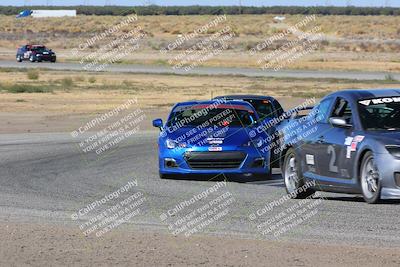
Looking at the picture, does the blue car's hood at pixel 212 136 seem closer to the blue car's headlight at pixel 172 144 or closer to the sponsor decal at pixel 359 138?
the blue car's headlight at pixel 172 144

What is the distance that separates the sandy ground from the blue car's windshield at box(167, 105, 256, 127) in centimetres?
793

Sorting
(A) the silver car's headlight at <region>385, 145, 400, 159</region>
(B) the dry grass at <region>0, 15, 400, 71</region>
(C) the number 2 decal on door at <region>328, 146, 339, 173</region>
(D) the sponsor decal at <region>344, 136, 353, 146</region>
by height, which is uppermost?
(A) the silver car's headlight at <region>385, 145, 400, 159</region>

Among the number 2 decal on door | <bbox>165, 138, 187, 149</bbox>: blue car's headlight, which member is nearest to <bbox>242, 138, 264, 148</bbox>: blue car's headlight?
<bbox>165, 138, 187, 149</bbox>: blue car's headlight

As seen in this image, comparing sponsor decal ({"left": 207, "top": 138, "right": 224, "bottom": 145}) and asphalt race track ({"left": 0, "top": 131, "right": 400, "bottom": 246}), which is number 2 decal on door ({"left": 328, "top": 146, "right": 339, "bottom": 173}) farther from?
sponsor decal ({"left": 207, "top": 138, "right": 224, "bottom": 145})

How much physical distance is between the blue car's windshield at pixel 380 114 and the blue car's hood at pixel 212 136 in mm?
4482

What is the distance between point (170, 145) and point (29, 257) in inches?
342

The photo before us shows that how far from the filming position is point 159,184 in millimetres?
17391

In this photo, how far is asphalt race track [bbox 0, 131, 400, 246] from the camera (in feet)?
37.8

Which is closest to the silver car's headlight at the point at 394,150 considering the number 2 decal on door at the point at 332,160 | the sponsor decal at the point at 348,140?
the sponsor decal at the point at 348,140

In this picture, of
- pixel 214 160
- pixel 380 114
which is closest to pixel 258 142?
pixel 214 160

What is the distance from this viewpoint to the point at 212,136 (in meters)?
18.3

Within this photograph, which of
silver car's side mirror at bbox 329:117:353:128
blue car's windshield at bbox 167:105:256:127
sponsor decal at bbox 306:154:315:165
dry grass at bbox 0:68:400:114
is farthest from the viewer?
dry grass at bbox 0:68:400:114

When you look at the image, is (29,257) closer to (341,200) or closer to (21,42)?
(341,200)

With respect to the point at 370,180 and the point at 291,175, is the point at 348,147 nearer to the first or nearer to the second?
the point at 370,180
